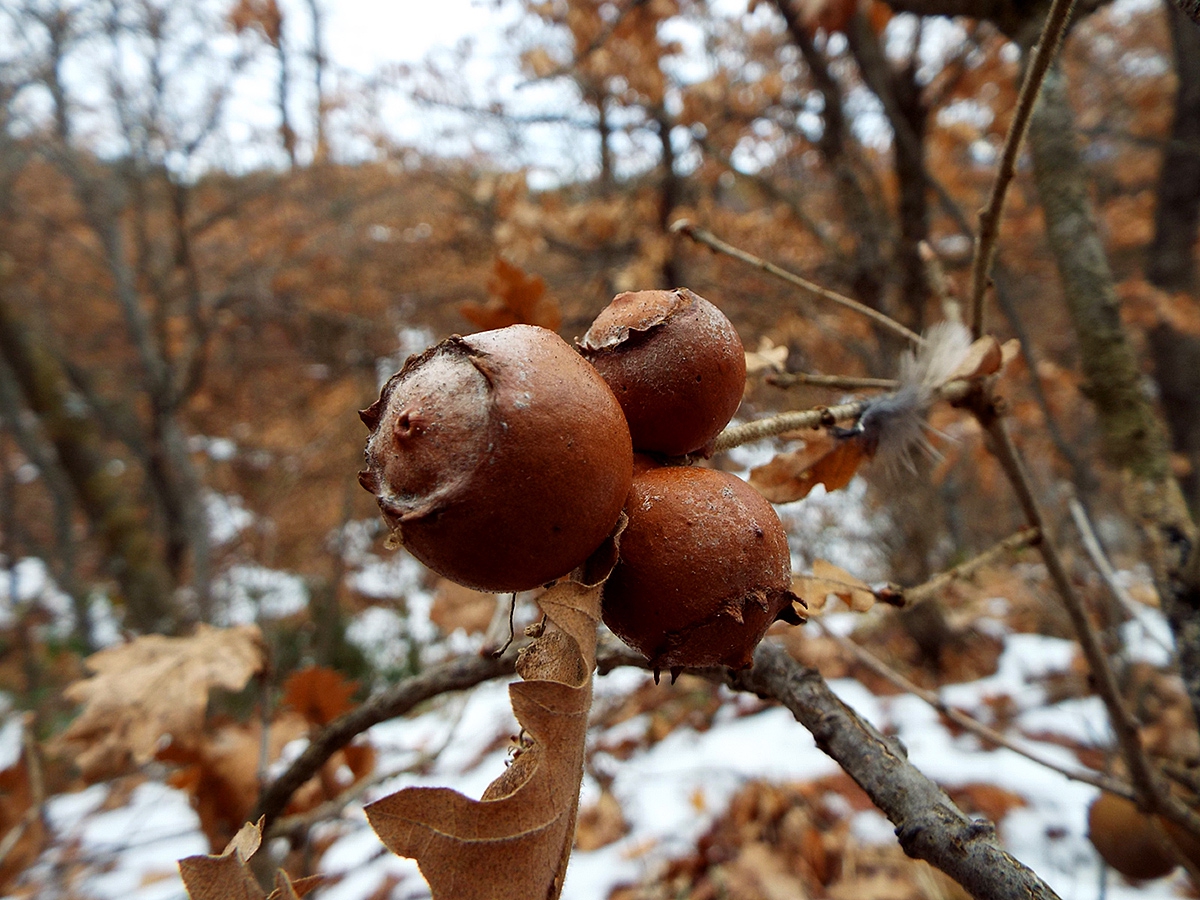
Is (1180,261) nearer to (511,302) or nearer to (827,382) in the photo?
(827,382)

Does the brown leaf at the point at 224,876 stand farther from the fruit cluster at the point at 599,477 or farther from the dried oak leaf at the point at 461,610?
the dried oak leaf at the point at 461,610

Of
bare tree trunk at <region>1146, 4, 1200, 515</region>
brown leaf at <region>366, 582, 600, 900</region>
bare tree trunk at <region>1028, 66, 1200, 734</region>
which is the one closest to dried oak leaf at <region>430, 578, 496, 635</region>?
brown leaf at <region>366, 582, 600, 900</region>

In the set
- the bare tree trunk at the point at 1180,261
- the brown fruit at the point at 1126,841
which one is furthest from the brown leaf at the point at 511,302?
the bare tree trunk at the point at 1180,261

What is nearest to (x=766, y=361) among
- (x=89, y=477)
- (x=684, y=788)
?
(x=684, y=788)

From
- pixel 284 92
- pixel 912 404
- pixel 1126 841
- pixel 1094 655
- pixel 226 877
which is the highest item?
pixel 284 92

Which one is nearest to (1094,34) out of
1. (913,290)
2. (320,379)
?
(913,290)

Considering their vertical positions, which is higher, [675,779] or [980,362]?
[980,362]

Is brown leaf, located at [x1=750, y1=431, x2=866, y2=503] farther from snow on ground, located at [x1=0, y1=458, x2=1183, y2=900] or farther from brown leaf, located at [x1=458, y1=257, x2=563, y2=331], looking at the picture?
snow on ground, located at [x1=0, y1=458, x2=1183, y2=900]

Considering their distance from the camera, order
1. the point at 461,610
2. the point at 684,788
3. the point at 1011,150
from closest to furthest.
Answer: the point at 1011,150
the point at 461,610
the point at 684,788
